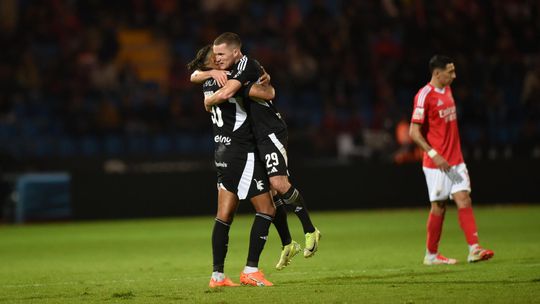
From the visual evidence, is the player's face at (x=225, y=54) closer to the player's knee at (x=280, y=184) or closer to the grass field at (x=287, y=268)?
the player's knee at (x=280, y=184)

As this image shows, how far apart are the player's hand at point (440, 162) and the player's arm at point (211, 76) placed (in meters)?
2.95

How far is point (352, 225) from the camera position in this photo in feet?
55.2

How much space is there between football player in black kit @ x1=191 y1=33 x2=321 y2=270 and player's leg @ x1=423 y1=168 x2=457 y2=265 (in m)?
2.04

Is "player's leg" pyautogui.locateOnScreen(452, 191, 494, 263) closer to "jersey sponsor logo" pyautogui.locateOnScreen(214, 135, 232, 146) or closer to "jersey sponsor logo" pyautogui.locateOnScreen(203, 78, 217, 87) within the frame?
"jersey sponsor logo" pyautogui.locateOnScreen(214, 135, 232, 146)

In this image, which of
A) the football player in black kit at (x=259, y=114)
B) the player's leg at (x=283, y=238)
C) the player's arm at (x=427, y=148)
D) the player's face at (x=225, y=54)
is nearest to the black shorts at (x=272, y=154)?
the football player in black kit at (x=259, y=114)

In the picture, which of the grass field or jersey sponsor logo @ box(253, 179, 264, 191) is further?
jersey sponsor logo @ box(253, 179, 264, 191)

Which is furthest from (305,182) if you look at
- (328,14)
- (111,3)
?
(111,3)

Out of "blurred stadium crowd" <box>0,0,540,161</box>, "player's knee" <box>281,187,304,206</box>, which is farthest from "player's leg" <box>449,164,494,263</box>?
"blurred stadium crowd" <box>0,0,540,161</box>

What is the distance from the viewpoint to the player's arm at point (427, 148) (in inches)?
400

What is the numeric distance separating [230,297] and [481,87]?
1554cm

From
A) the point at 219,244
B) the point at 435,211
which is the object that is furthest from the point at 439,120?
the point at 219,244

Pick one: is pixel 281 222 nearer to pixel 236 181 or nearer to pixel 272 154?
pixel 236 181

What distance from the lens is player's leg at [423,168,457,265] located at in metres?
10.2

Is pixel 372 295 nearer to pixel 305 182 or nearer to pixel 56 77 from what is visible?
pixel 305 182
